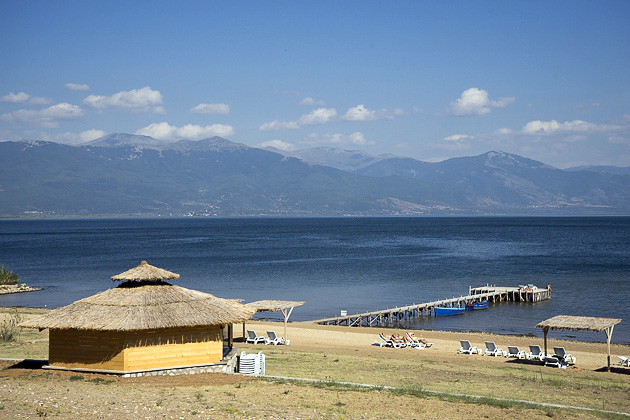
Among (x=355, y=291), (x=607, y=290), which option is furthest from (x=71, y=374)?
(x=607, y=290)

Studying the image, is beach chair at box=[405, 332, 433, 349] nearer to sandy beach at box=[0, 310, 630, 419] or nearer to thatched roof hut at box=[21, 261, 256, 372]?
sandy beach at box=[0, 310, 630, 419]

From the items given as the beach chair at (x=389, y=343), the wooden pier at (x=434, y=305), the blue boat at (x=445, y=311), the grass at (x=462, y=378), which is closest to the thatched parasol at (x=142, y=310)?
the grass at (x=462, y=378)

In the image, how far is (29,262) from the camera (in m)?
92.2

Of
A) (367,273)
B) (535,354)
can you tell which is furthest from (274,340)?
(367,273)

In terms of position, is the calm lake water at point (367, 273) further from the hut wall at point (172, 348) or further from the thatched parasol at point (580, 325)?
the hut wall at point (172, 348)

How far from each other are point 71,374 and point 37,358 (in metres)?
3.97

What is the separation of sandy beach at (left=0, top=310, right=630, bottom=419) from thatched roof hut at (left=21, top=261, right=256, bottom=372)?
67 cm

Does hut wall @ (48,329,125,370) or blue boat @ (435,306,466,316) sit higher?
hut wall @ (48,329,125,370)

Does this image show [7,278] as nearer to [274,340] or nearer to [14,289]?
[14,289]

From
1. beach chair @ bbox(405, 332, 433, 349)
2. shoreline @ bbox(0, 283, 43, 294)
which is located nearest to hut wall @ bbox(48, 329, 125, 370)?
beach chair @ bbox(405, 332, 433, 349)

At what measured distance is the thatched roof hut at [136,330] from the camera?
70.4 feet

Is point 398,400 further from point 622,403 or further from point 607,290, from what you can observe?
point 607,290

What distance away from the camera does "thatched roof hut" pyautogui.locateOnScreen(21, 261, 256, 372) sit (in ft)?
70.4

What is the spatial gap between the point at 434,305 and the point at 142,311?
34.5 metres
